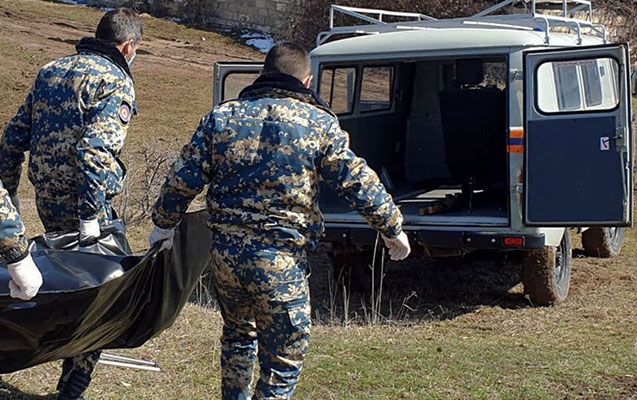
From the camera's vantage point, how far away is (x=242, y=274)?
4180 millimetres

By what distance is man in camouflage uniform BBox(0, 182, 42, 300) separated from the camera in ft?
12.0

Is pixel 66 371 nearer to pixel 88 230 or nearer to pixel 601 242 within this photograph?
pixel 88 230

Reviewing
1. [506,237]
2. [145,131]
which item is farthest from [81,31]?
[506,237]

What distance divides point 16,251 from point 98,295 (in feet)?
2.38

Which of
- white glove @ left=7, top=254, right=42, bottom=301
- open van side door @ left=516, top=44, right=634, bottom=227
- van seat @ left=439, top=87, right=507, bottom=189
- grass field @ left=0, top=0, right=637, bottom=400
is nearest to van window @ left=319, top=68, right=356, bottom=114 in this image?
van seat @ left=439, top=87, right=507, bottom=189

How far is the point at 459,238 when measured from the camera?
7.43 metres

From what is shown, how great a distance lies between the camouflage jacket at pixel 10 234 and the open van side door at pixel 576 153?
4127mm

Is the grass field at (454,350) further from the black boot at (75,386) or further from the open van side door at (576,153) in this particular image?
the open van side door at (576,153)

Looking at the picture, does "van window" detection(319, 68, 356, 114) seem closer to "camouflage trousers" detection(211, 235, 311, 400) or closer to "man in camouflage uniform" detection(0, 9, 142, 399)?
"man in camouflage uniform" detection(0, 9, 142, 399)

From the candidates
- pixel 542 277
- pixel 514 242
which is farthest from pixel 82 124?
pixel 542 277

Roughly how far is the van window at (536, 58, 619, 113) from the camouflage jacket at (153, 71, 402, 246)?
3191 mm

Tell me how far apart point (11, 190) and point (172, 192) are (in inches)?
47.7

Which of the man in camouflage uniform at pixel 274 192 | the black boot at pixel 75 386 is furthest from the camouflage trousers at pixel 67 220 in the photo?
the man in camouflage uniform at pixel 274 192

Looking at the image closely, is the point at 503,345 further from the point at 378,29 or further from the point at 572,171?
the point at 378,29
